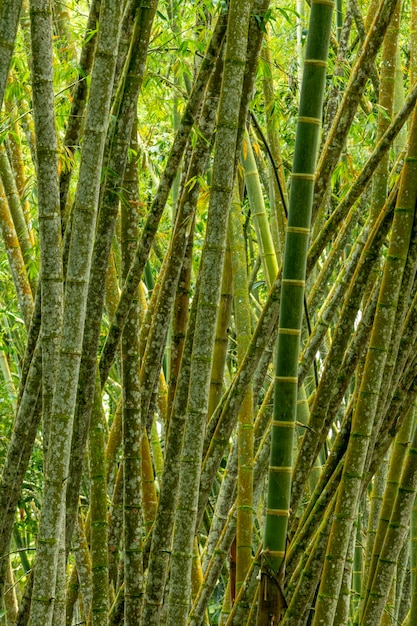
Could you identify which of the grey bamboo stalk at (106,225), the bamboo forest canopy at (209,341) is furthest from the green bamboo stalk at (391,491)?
the grey bamboo stalk at (106,225)

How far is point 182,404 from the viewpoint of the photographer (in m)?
2.26

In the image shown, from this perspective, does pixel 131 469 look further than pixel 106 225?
Yes

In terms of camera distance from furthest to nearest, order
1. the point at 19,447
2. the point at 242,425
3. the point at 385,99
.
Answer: the point at 242,425 < the point at 385,99 < the point at 19,447

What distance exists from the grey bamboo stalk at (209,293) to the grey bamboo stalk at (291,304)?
0.50 ft

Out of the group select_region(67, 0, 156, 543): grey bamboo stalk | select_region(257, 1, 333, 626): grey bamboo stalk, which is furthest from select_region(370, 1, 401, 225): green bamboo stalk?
select_region(67, 0, 156, 543): grey bamboo stalk

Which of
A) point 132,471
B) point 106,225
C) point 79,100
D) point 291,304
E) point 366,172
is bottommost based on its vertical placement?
Result: point 132,471

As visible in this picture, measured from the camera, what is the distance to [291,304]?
5.79ft

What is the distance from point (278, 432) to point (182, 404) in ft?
1.72

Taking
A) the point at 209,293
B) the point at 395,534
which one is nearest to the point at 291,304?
the point at 209,293

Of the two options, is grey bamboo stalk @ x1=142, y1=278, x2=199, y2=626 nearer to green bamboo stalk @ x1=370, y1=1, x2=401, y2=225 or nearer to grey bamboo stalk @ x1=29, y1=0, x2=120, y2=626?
grey bamboo stalk @ x1=29, y1=0, x2=120, y2=626

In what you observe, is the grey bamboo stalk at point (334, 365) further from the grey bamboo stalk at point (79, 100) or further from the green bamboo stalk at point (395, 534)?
the grey bamboo stalk at point (79, 100)

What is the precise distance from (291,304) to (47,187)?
59 cm

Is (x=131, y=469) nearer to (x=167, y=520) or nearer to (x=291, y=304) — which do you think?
(x=167, y=520)

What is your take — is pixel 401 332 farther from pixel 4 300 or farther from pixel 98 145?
pixel 4 300
